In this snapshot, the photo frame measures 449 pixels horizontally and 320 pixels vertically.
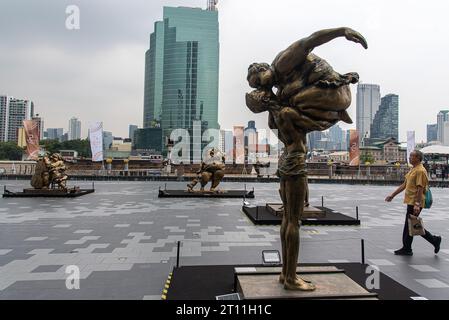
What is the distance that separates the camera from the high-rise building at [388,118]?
163000 mm

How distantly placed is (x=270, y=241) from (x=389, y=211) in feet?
28.1

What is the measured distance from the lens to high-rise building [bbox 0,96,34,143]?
92938 millimetres

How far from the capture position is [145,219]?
1182cm

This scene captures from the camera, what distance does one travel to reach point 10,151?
7050cm

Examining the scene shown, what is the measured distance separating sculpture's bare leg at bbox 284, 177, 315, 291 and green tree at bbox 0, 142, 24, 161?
8000cm

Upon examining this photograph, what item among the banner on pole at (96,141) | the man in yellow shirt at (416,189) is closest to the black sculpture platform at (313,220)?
the man in yellow shirt at (416,189)

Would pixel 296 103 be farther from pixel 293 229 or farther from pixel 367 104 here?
pixel 367 104

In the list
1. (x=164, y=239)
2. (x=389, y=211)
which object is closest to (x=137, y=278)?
(x=164, y=239)

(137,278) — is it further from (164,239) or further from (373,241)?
(373,241)

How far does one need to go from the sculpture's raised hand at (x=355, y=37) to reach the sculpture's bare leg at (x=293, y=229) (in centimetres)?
186

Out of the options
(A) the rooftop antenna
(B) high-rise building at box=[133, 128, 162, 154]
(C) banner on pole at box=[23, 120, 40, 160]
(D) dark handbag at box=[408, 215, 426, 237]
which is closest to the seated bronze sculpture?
(D) dark handbag at box=[408, 215, 426, 237]

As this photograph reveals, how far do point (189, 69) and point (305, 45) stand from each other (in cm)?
9476

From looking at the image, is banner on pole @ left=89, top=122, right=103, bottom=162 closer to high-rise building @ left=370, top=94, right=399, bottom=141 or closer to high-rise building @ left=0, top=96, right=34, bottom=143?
high-rise building @ left=0, top=96, right=34, bottom=143
